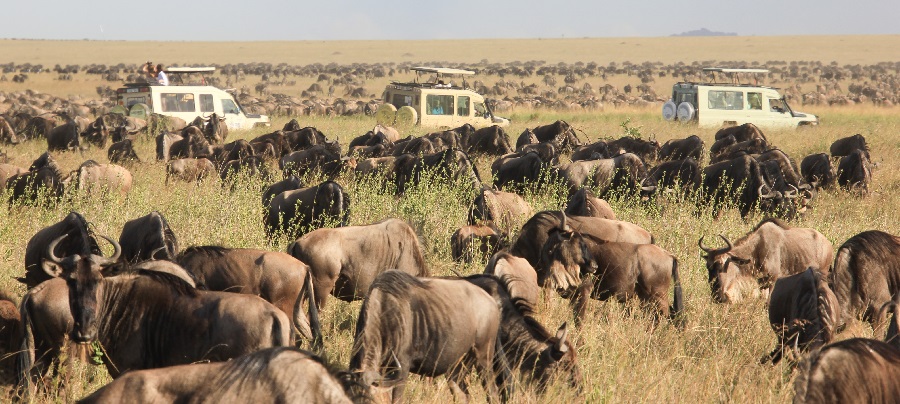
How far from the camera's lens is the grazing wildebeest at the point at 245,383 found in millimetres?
3914

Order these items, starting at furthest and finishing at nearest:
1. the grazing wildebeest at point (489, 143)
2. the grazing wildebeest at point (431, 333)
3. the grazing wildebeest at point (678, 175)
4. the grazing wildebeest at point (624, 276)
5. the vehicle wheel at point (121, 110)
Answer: the vehicle wheel at point (121, 110) < the grazing wildebeest at point (489, 143) < the grazing wildebeest at point (678, 175) < the grazing wildebeest at point (624, 276) < the grazing wildebeest at point (431, 333)

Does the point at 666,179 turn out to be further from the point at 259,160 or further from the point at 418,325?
the point at 418,325

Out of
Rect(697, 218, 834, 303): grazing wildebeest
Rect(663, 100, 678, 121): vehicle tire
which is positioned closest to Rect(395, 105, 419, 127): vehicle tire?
Rect(663, 100, 678, 121): vehicle tire

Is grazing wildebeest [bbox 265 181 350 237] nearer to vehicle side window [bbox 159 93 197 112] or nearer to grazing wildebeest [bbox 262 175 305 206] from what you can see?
grazing wildebeest [bbox 262 175 305 206]

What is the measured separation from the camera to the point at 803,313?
653 centimetres

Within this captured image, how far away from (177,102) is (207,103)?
791mm

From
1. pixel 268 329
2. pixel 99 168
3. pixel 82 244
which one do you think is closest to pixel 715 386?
pixel 268 329

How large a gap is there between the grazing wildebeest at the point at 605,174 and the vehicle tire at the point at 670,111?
14884 millimetres

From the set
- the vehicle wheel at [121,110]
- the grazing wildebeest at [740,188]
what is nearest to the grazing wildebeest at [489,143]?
the grazing wildebeest at [740,188]

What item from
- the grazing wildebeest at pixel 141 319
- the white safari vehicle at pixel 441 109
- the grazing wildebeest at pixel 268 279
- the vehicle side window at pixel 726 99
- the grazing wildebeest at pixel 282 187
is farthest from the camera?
the vehicle side window at pixel 726 99

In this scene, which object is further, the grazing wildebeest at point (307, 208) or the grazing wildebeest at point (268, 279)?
the grazing wildebeest at point (307, 208)

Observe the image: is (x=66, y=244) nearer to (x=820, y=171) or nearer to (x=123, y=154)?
(x=123, y=154)

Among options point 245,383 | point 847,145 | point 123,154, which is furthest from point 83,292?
point 847,145

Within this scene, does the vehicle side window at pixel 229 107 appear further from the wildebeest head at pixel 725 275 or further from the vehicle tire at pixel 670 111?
the wildebeest head at pixel 725 275
